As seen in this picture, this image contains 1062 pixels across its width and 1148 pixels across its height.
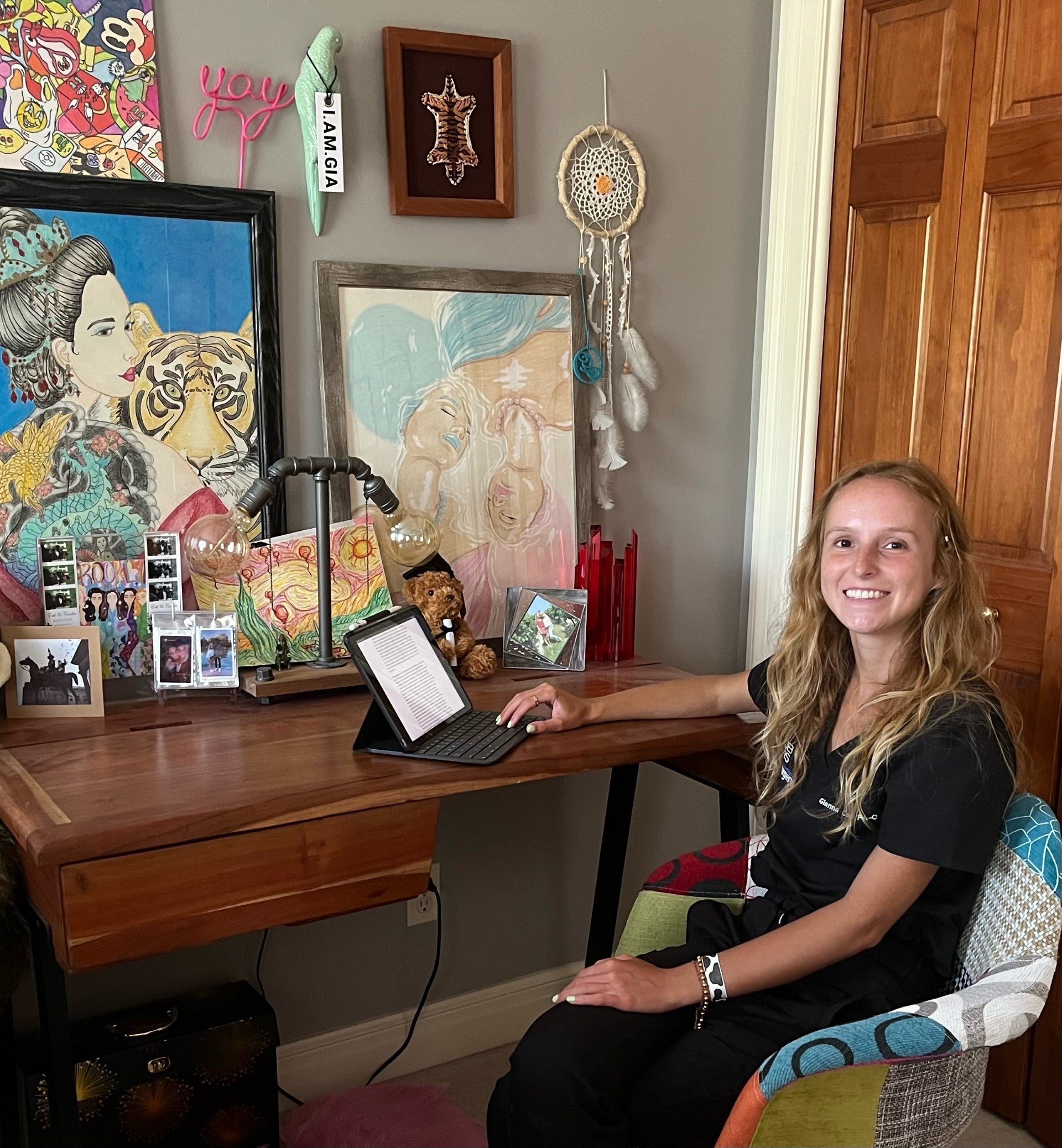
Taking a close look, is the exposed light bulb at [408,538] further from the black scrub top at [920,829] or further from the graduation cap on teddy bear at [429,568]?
the black scrub top at [920,829]

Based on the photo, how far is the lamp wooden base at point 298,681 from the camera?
195cm

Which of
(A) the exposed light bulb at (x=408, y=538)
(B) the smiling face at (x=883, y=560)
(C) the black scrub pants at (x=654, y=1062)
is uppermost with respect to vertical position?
(B) the smiling face at (x=883, y=560)

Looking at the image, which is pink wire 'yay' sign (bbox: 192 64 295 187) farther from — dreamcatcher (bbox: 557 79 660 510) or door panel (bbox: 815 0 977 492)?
door panel (bbox: 815 0 977 492)

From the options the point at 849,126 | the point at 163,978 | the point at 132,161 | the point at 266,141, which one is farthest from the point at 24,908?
the point at 849,126

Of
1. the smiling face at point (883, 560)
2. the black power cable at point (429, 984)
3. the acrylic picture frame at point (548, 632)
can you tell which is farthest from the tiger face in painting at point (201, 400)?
the smiling face at point (883, 560)

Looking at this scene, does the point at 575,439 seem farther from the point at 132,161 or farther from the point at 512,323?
the point at 132,161

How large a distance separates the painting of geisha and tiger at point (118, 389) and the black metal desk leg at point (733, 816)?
1.05 meters

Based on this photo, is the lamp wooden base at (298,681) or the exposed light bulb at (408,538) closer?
the lamp wooden base at (298,681)

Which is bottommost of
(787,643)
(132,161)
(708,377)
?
(787,643)

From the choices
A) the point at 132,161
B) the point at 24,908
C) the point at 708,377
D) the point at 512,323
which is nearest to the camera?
the point at 24,908

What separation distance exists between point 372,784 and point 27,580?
0.76 m

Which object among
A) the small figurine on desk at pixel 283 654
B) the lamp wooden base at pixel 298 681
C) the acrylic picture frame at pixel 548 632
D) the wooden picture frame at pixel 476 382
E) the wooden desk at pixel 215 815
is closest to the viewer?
the wooden desk at pixel 215 815

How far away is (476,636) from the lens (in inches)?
92.9

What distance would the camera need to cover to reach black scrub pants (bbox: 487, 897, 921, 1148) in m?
1.46
